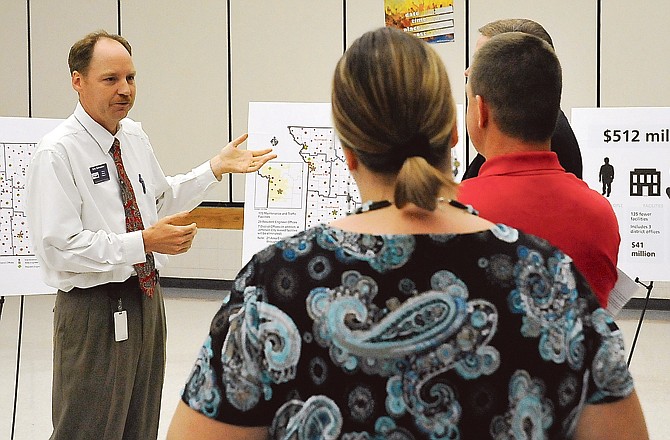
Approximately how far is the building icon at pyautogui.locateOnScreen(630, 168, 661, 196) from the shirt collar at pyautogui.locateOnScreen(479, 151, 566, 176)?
273 centimetres

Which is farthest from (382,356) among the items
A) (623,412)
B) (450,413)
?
(623,412)

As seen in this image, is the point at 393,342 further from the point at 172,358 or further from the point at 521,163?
the point at 172,358

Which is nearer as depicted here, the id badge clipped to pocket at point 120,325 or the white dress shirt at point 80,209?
the white dress shirt at point 80,209

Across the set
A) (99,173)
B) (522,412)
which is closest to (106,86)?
(99,173)

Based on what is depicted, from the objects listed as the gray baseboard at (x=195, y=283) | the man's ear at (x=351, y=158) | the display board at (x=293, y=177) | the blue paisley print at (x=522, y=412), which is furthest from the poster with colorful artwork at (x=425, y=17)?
the gray baseboard at (x=195, y=283)

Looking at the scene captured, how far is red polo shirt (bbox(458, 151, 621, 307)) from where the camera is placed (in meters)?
1.91

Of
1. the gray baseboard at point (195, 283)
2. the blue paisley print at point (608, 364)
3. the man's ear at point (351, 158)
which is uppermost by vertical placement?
the man's ear at point (351, 158)

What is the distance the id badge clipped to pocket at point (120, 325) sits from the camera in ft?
11.0

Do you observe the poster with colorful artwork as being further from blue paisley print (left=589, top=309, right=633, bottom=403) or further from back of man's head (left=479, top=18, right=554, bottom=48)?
blue paisley print (left=589, top=309, right=633, bottom=403)

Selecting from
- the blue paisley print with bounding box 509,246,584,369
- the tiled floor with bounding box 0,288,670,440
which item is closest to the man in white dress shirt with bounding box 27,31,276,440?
the tiled floor with bounding box 0,288,670,440

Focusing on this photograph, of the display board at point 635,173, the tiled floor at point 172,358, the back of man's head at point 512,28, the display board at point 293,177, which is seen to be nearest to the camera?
the back of man's head at point 512,28

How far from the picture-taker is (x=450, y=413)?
123 cm

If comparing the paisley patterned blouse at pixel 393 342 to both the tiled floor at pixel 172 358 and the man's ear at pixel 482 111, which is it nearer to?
the man's ear at pixel 482 111

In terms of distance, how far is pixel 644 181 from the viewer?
14.8 ft
